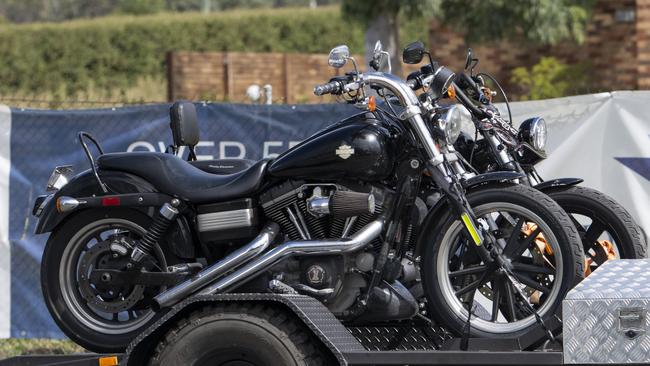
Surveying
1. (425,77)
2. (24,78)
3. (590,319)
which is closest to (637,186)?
(425,77)

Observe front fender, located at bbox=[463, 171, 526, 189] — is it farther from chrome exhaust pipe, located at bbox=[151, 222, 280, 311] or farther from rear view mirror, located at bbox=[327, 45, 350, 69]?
chrome exhaust pipe, located at bbox=[151, 222, 280, 311]

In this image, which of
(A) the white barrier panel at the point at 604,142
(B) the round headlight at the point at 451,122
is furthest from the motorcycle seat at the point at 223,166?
(A) the white barrier panel at the point at 604,142

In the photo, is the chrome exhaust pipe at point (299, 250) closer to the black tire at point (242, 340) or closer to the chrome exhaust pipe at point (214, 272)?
the chrome exhaust pipe at point (214, 272)

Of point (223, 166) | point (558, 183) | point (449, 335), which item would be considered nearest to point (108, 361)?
point (223, 166)

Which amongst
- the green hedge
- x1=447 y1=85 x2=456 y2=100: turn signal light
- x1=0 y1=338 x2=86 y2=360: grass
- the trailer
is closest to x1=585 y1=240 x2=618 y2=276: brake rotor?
the trailer

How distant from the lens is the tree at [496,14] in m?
17.2

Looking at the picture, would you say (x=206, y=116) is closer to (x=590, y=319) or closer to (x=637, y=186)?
(x=637, y=186)

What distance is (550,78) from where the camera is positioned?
1748cm

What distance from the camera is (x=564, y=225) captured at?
17.4 feet

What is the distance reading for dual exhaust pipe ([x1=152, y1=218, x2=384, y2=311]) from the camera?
223 inches

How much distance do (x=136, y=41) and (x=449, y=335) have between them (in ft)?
82.7

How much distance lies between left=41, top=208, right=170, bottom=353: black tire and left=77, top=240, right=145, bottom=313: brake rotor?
9 cm

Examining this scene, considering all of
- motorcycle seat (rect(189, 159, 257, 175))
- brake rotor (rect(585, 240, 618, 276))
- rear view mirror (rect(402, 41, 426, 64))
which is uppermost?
rear view mirror (rect(402, 41, 426, 64))

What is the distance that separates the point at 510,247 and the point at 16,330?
15.2 feet
